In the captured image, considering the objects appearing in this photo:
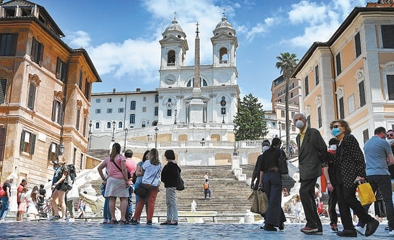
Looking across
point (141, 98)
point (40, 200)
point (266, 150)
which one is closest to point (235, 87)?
point (141, 98)

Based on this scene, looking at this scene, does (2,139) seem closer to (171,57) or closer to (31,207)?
(31,207)

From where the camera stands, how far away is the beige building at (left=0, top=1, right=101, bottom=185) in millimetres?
25703

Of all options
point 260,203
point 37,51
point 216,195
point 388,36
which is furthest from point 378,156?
point 37,51

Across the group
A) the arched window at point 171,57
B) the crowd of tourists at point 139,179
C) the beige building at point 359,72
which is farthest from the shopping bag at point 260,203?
the arched window at point 171,57

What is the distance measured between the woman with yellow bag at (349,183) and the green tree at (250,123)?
2314 inches

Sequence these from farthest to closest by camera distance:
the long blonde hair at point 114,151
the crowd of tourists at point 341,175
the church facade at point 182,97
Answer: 1. the church facade at point 182,97
2. the long blonde hair at point 114,151
3. the crowd of tourists at point 341,175

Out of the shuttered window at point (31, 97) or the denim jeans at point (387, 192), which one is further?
the shuttered window at point (31, 97)

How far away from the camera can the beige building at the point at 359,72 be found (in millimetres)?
23562

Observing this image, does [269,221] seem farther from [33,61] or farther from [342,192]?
[33,61]

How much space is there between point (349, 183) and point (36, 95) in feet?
84.1

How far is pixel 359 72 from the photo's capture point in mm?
25031

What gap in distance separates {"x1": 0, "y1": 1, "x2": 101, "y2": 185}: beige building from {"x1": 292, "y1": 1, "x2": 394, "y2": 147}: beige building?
18.7 metres

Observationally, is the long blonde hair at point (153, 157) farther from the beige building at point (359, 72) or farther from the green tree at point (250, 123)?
the green tree at point (250, 123)

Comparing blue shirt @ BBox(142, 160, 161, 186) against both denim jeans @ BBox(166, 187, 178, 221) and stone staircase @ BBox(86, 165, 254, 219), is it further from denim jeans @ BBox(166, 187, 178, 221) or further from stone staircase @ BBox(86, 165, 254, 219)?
stone staircase @ BBox(86, 165, 254, 219)
